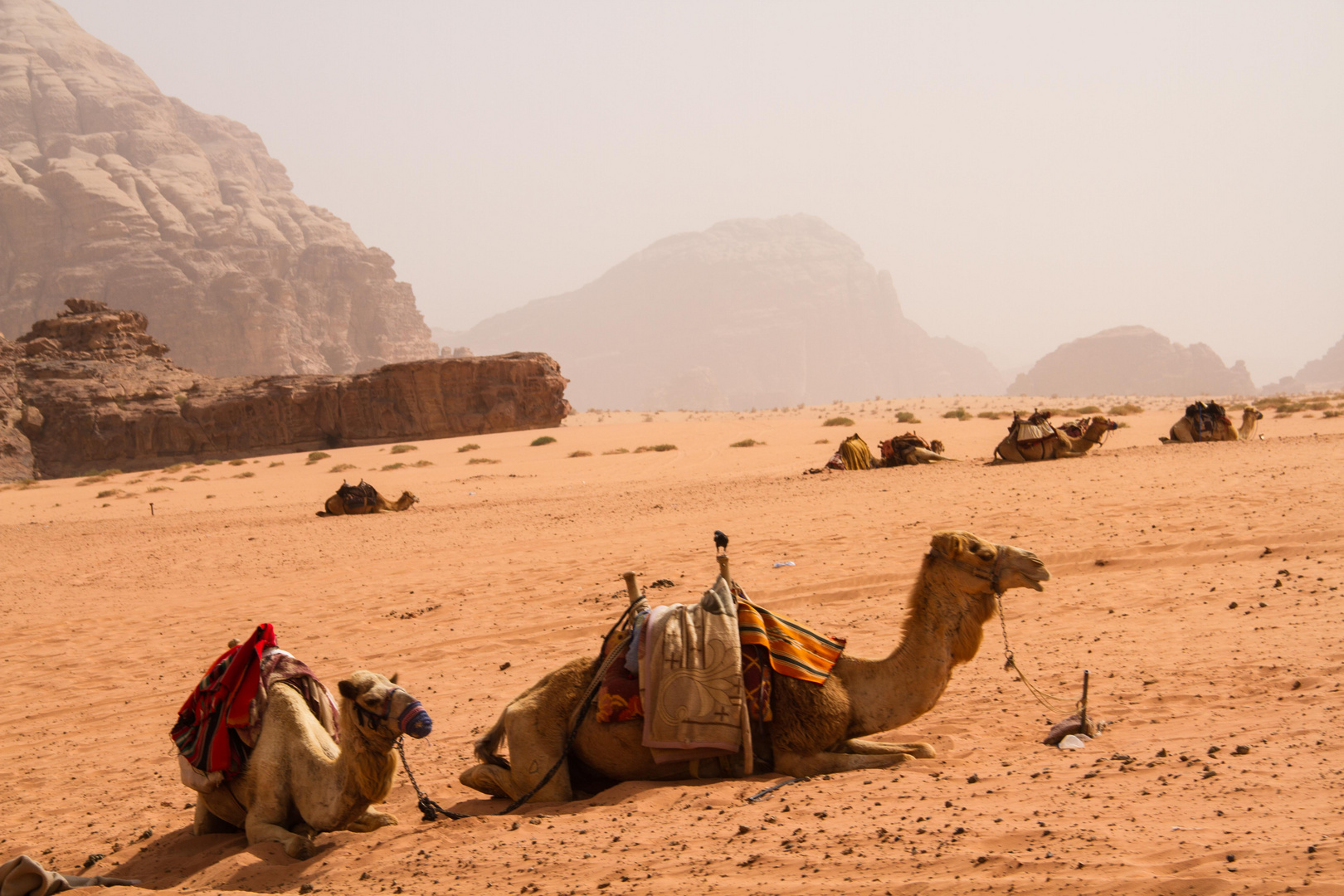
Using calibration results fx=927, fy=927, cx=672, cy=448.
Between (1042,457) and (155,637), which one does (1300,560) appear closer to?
A: (1042,457)

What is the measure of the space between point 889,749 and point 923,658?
57 centimetres

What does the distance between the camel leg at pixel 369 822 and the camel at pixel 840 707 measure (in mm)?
466

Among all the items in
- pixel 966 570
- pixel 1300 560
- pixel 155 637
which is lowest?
pixel 155 637

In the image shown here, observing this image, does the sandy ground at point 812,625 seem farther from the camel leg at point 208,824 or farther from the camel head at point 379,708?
the camel head at point 379,708

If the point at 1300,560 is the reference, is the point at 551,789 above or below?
below

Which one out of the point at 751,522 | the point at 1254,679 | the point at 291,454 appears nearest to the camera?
the point at 1254,679

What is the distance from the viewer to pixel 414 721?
13.7ft

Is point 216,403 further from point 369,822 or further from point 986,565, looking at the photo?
point 986,565

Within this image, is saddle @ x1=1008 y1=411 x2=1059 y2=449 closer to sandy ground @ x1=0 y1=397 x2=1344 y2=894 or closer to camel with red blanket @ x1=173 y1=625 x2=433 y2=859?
sandy ground @ x1=0 y1=397 x2=1344 y2=894

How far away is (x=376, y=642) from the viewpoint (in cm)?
952

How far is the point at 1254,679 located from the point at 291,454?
142 ft

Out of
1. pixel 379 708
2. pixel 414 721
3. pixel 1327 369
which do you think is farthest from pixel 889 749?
pixel 1327 369

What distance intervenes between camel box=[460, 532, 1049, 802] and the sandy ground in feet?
0.59

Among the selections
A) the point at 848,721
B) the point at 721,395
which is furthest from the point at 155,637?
the point at 721,395
